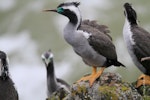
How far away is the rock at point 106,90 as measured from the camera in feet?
59.3

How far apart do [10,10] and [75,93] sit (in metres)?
55.7

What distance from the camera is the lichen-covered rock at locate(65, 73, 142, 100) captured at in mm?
18062

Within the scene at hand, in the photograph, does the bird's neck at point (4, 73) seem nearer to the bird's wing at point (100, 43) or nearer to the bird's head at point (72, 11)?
the bird's head at point (72, 11)

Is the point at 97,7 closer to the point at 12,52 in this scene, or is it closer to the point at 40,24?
the point at 40,24

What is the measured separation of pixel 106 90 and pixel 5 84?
2760mm

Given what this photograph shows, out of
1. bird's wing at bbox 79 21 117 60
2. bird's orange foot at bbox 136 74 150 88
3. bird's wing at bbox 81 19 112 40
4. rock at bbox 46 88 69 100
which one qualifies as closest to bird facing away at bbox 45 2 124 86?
bird's wing at bbox 79 21 117 60

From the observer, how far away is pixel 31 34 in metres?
66.4

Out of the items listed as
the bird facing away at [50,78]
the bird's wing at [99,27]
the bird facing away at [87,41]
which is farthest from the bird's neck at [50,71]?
the bird facing away at [87,41]

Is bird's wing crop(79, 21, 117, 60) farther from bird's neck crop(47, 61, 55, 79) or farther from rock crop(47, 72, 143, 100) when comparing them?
bird's neck crop(47, 61, 55, 79)

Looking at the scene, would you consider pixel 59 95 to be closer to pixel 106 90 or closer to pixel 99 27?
pixel 99 27

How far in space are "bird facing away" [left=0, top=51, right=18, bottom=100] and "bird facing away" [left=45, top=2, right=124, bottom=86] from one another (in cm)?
164

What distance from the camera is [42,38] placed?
64.4m

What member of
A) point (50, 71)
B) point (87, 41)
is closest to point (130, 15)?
point (87, 41)

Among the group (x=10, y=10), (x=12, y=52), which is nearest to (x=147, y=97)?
(x=12, y=52)
